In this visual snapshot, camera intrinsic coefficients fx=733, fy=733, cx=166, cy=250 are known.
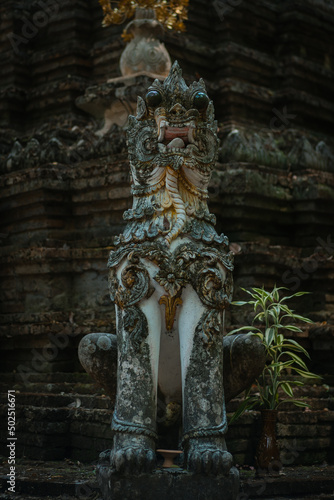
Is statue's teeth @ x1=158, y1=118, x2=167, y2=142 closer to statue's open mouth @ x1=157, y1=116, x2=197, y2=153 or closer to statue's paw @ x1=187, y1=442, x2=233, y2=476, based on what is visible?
statue's open mouth @ x1=157, y1=116, x2=197, y2=153

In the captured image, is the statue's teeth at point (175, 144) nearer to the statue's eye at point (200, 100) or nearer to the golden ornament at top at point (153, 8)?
the statue's eye at point (200, 100)

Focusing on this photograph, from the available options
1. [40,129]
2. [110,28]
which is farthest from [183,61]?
[40,129]

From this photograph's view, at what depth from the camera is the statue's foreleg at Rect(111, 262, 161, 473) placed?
4.57 m

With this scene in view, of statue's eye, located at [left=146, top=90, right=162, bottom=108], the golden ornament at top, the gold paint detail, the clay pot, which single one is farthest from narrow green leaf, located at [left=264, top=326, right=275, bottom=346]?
the golden ornament at top

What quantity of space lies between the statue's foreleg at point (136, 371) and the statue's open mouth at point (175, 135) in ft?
2.84

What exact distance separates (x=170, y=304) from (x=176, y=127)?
124cm

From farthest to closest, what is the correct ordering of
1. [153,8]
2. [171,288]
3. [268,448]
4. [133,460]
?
[153,8]
[268,448]
[171,288]
[133,460]

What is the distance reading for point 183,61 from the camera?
1128 cm

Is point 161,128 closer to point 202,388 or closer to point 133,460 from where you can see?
point 202,388

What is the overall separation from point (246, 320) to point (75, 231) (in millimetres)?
2373

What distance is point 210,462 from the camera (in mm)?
4539

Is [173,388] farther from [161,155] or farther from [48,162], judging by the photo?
[48,162]

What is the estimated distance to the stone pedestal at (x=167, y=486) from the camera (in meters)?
4.54

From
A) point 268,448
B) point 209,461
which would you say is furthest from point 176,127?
point 268,448
